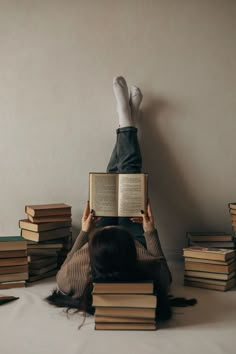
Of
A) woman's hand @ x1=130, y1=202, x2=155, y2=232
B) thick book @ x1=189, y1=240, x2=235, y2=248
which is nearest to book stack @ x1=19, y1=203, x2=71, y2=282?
woman's hand @ x1=130, y1=202, x2=155, y2=232

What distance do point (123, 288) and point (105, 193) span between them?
0.68 meters

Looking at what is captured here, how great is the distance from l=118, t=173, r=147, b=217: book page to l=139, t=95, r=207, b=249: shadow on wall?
1.61 feet

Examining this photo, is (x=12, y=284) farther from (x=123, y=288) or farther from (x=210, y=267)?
(x=210, y=267)

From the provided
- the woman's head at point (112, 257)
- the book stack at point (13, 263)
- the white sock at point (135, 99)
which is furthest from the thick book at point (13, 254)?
the white sock at point (135, 99)

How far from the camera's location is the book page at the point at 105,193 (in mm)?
2057

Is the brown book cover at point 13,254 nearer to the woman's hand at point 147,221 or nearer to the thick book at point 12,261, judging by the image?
the thick book at point 12,261

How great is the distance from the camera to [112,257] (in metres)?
A: 1.48

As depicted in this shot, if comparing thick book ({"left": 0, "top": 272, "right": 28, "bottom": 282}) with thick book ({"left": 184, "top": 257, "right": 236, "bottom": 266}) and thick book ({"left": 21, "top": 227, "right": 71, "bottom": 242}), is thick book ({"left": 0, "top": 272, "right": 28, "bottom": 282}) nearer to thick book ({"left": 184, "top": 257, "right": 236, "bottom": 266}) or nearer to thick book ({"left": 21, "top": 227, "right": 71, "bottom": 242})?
thick book ({"left": 21, "top": 227, "right": 71, "bottom": 242})

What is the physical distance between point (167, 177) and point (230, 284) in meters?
0.76

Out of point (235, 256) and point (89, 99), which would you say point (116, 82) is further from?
point (235, 256)

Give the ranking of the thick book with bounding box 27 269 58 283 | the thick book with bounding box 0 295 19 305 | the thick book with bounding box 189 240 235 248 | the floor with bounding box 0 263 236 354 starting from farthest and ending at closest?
the thick book with bounding box 189 240 235 248
the thick book with bounding box 27 269 58 283
the thick book with bounding box 0 295 19 305
the floor with bounding box 0 263 236 354

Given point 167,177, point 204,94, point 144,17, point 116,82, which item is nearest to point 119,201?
point 167,177

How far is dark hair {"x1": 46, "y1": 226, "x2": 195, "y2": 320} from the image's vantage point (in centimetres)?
149

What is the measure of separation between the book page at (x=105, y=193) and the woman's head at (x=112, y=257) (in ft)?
1.70
